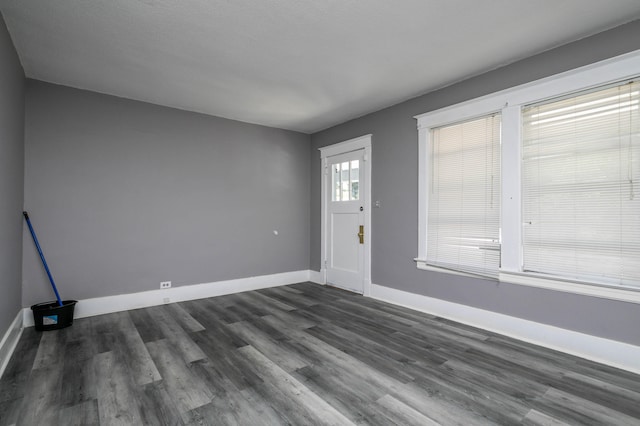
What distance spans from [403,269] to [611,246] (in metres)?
2.04

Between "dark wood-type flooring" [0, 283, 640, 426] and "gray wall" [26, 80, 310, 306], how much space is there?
758 mm

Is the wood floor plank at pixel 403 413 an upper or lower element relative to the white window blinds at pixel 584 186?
lower

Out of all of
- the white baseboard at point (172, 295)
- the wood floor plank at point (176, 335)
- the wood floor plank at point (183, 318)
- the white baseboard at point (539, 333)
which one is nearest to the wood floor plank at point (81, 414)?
the wood floor plank at point (176, 335)

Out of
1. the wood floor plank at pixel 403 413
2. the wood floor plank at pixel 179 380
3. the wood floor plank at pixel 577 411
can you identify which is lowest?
the wood floor plank at pixel 577 411

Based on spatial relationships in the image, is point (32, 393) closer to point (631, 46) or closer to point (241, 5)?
point (241, 5)

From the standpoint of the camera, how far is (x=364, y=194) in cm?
462

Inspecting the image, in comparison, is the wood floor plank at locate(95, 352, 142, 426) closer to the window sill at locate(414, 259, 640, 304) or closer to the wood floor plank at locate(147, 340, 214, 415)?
the wood floor plank at locate(147, 340, 214, 415)

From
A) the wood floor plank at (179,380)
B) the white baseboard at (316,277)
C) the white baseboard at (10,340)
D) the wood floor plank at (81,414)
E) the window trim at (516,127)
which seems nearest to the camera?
the wood floor plank at (81,414)

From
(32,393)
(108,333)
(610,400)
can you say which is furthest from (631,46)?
(108,333)

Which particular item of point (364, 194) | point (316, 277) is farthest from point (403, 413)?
point (316, 277)

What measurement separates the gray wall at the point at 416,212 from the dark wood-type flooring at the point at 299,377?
33cm

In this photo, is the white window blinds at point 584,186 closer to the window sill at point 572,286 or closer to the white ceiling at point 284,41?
the window sill at point 572,286

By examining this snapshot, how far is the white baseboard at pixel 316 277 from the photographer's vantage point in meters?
5.35

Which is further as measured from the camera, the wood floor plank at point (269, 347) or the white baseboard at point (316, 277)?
the white baseboard at point (316, 277)
